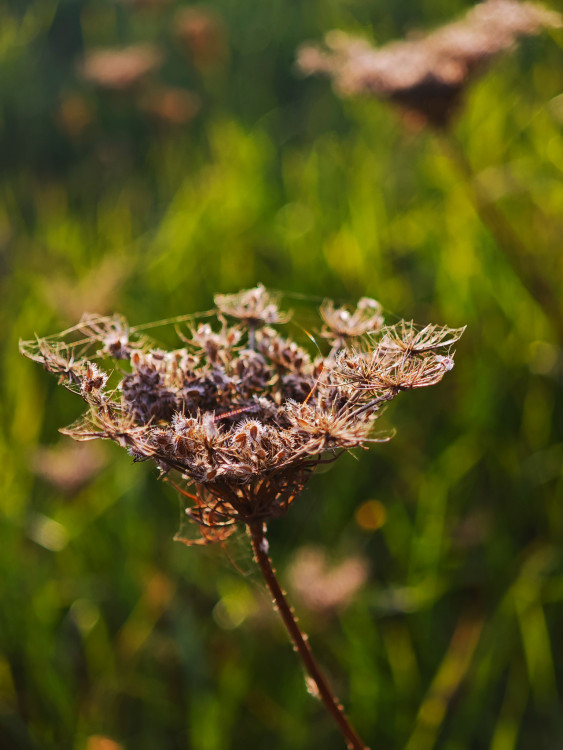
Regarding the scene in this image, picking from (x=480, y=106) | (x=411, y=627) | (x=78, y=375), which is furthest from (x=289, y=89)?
(x=78, y=375)

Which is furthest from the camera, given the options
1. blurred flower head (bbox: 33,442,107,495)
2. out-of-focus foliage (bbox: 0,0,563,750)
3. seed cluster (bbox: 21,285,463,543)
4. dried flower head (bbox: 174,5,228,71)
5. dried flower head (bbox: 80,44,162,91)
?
dried flower head (bbox: 174,5,228,71)

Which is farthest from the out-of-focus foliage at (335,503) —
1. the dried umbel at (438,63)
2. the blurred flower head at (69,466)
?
the dried umbel at (438,63)

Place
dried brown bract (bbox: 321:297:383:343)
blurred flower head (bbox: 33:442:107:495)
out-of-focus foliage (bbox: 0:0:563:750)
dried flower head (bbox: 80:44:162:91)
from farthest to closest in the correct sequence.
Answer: dried flower head (bbox: 80:44:162:91), blurred flower head (bbox: 33:442:107:495), out-of-focus foliage (bbox: 0:0:563:750), dried brown bract (bbox: 321:297:383:343)

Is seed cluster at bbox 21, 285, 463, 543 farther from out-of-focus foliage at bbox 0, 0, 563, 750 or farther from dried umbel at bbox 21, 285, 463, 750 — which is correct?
out-of-focus foliage at bbox 0, 0, 563, 750

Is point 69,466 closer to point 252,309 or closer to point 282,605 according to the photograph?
point 252,309

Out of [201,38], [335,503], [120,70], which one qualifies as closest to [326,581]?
[335,503]

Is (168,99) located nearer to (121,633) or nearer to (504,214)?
(504,214)

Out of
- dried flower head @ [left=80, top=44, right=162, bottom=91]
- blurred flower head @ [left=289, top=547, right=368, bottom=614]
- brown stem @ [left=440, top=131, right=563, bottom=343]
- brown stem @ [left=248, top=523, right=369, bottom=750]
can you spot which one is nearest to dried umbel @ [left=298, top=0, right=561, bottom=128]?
brown stem @ [left=440, top=131, right=563, bottom=343]

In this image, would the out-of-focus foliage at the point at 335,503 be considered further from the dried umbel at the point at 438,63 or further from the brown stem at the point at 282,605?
the dried umbel at the point at 438,63
